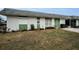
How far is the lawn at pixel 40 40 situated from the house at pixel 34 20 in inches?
3.8

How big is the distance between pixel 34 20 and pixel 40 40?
0.34 metres

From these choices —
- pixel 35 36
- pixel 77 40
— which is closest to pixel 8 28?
pixel 35 36

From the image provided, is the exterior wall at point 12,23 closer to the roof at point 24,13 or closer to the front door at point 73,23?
the roof at point 24,13

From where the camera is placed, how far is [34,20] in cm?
278

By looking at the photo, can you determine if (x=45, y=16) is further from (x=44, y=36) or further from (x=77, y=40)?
(x=77, y=40)

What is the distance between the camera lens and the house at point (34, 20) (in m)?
2.73

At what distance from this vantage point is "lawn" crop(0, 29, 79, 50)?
8.93 feet

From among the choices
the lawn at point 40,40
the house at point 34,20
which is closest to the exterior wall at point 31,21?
the house at point 34,20

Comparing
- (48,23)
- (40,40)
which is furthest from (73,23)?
(40,40)

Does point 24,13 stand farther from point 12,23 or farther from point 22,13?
point 12,23
